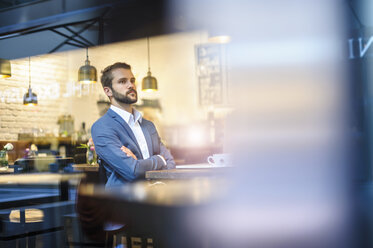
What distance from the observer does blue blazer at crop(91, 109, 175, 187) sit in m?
2.07

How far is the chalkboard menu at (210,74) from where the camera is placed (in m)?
8.89

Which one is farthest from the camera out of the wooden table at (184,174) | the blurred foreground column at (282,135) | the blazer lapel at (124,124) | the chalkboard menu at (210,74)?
the chalkboard menu at (210,74)

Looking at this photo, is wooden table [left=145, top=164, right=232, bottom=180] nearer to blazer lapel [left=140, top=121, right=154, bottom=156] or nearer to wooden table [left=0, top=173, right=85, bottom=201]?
blazer lapel [left=140, top=121, right=154, bottom=156]

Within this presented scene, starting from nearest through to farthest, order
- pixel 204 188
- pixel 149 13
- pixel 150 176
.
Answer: pixel 204 188, pixel 150 176, pixel 149 13

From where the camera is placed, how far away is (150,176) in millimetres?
1966

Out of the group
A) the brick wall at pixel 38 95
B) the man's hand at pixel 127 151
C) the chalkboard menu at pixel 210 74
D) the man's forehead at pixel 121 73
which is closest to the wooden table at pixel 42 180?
the brick wall at pixel 38 95

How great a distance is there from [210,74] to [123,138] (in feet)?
22.9

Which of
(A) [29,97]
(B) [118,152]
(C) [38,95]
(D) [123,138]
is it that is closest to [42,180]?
(A) [29,97]

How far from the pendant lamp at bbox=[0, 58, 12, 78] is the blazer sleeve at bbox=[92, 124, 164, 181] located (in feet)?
10.2

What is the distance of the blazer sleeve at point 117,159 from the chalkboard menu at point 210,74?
680cm

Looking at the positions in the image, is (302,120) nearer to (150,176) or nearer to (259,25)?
(259,25)

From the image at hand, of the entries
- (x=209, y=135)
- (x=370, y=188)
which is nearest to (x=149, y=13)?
(x=209, y=135)

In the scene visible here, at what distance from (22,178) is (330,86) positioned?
13.5 ft

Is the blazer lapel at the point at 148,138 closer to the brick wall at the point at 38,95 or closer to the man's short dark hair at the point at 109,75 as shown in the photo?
the man's short dark hair at the point at 109,75
